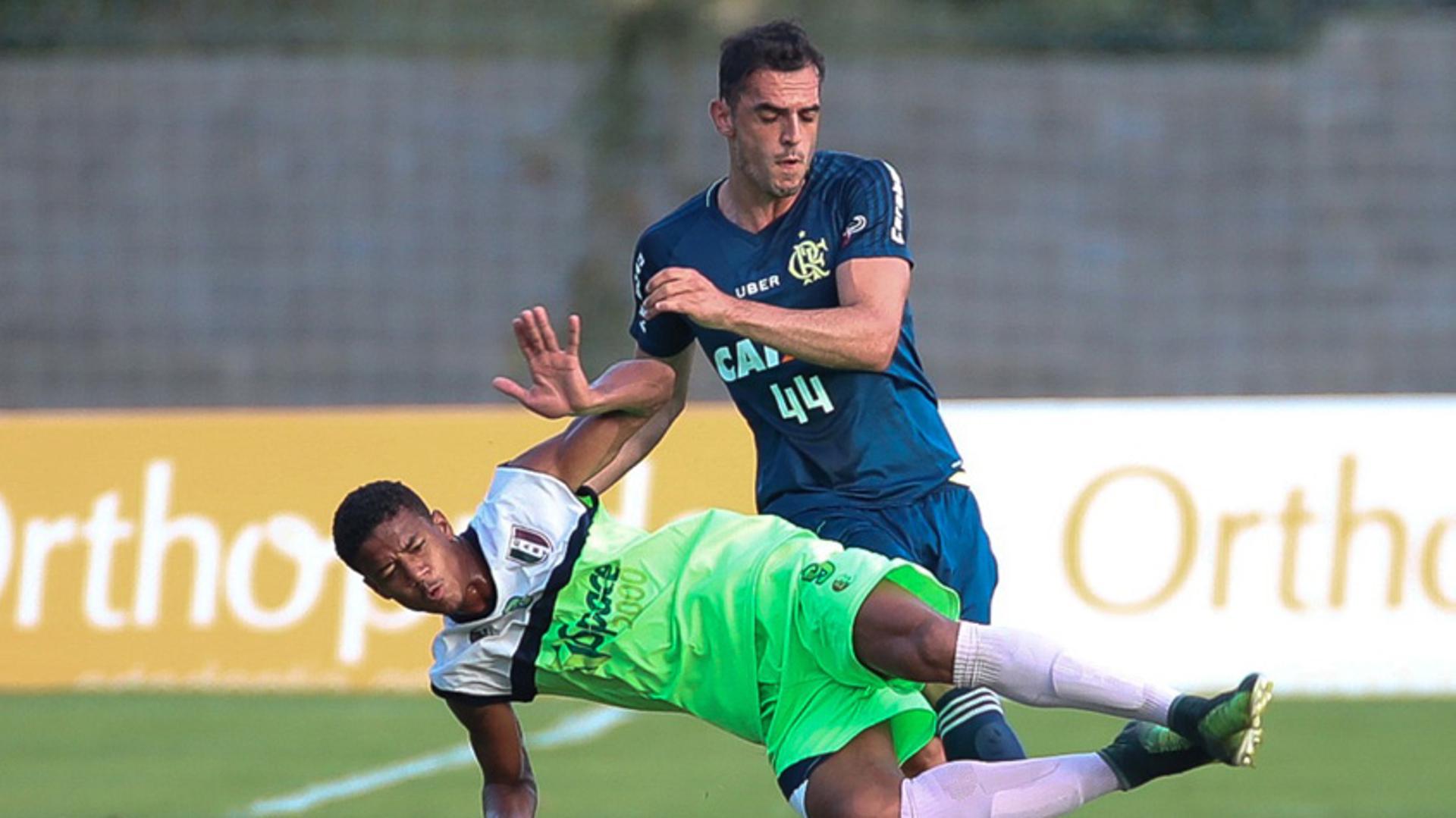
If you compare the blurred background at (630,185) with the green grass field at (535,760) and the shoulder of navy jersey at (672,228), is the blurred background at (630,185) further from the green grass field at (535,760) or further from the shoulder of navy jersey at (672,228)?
the shoulder of navy jersey at (672,228)

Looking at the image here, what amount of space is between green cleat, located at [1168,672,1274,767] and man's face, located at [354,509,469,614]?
1673 mm

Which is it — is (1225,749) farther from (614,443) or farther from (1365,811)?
(1365,811)

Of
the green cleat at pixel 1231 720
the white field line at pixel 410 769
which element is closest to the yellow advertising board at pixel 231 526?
the white field line at pixel 410 769

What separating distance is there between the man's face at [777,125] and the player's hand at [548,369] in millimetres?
633

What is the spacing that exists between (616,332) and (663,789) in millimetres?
9241

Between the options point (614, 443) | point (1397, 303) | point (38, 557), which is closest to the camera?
point (614, 443)

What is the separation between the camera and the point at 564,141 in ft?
57.4

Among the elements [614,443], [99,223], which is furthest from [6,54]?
[614,443]

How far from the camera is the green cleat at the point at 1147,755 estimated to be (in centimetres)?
560

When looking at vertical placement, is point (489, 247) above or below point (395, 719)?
above

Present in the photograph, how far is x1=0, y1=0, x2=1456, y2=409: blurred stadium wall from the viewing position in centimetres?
1653

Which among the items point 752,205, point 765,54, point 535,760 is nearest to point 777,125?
point 765,54

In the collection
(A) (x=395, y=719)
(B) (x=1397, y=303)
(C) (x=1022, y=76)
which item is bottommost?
(A) (x=395, y=719)

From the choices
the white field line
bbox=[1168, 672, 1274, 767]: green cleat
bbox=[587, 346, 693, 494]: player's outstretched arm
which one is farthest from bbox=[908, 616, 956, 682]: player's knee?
the white field line
